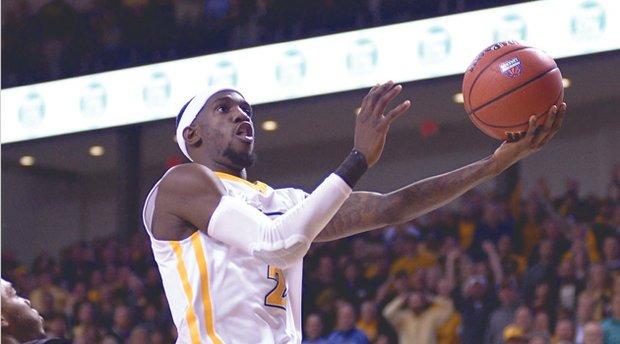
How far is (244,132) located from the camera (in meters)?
3.70

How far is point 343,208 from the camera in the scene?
3.91 m

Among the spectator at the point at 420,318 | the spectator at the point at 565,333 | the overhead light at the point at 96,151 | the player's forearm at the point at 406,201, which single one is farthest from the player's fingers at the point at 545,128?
the overhead light at the point at 96,151

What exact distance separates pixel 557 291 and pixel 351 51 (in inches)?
155

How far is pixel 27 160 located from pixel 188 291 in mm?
14870

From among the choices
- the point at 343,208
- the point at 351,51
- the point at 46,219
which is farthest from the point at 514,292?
the point at 46,219

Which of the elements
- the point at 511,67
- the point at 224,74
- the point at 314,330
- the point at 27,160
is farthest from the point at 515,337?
the point at 27,160

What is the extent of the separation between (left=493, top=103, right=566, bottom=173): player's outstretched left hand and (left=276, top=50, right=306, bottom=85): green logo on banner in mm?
8806

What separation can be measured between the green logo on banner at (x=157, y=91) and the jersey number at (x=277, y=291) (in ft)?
32.4

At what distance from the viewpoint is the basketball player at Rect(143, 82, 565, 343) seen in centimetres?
325

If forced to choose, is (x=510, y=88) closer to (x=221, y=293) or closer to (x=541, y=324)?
(x=221, y=293)

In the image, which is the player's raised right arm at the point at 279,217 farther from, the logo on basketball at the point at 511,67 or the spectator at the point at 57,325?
the spectator at the point at 57,325

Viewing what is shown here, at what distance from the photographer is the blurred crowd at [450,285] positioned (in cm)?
900

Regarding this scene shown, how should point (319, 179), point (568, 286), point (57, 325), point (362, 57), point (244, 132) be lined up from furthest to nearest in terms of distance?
point (319, 179), point (362, 57), point (57, 325), point (568, 286), point (244, 132)

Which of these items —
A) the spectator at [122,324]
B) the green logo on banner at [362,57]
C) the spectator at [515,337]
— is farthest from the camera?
the green logo on banner at [362,57]
